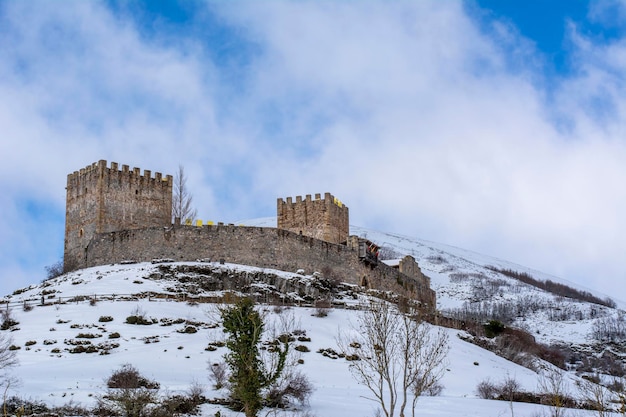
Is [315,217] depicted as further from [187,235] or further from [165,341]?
[165,341]

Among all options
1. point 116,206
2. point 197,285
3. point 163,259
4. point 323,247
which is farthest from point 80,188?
point 323,247

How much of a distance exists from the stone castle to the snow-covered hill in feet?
4.88

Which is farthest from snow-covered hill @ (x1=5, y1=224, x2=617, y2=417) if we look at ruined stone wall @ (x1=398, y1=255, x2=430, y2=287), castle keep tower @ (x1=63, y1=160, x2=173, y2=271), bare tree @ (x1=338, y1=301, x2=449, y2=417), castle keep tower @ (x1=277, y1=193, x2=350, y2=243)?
ruined stone wall @ (x1=398, y1=255, x2=430, y2=287)

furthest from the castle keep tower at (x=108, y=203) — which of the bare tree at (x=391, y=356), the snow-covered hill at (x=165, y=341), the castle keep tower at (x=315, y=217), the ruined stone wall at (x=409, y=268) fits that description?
the ruined stone wall at (x=409, y=268)

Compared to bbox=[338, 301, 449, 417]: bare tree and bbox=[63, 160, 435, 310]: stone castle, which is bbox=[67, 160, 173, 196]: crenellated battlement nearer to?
bbox=[63, 160, 435, 310]: stone castle

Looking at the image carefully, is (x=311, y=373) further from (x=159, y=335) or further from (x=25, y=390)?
(x=25, y=390)

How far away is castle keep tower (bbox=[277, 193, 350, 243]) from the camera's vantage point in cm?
6122

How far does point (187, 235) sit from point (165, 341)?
603 inches

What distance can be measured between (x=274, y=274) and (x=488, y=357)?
1481cm

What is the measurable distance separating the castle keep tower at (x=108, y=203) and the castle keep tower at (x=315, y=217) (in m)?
9.42

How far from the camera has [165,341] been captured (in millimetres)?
38469

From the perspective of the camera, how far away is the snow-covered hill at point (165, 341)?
31078mm

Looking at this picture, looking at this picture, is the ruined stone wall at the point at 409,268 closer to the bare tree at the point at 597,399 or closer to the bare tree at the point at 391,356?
the bare tree at the point at 597,399

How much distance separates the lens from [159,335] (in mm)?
39281
